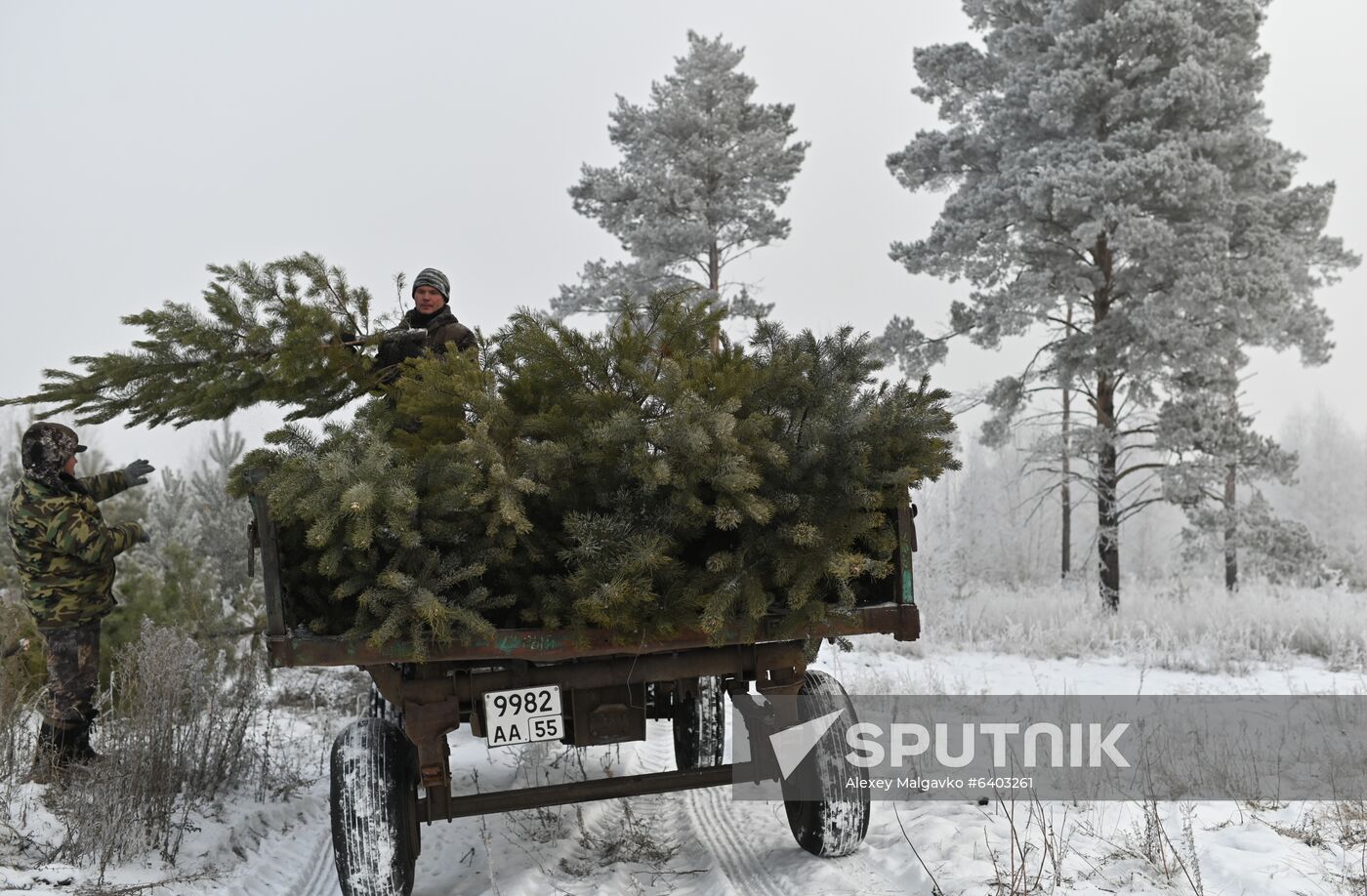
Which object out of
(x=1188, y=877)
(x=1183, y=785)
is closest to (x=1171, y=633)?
(x=1183, y=785)

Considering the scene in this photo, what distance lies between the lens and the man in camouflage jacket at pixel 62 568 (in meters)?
5.32

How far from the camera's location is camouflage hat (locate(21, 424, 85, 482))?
5.29m

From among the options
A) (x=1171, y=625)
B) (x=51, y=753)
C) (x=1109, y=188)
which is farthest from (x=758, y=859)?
(x=1109, y=188)

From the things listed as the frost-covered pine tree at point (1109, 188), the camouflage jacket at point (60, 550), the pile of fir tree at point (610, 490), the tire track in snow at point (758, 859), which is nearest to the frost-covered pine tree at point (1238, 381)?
the frost-covered pine tree at point (1109, 188)

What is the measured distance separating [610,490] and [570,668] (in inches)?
30.1

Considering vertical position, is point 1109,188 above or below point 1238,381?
above

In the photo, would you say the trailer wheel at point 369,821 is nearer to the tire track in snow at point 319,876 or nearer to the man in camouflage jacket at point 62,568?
the tire track in snow at point 319,876

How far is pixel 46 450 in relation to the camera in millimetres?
5328

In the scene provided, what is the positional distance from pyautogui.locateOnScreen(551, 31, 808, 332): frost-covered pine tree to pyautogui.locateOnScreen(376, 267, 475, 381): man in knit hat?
42.6 ft

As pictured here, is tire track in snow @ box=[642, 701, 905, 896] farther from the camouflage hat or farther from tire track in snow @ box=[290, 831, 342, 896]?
the camouflage hat

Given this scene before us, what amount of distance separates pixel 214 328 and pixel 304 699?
5430 millimetres

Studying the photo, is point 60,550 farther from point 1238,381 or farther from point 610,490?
point 1238,381

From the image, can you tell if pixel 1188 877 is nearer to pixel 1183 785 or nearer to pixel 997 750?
pixel 1183 785

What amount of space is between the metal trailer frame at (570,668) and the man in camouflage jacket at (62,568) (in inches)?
89.3
